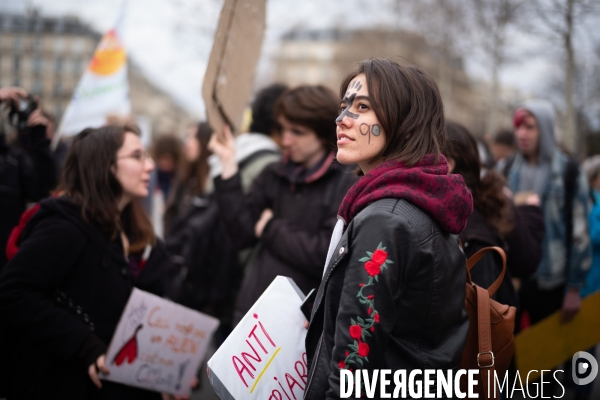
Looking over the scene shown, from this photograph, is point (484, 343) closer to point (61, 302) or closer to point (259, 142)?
point (61, 302)

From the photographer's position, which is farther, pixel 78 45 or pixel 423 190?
pixel 78 45

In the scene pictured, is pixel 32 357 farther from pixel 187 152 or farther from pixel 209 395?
pixel 187 152

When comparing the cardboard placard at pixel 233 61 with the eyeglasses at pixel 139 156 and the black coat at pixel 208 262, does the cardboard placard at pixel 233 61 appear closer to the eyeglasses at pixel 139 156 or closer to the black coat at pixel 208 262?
the eyeglasses at pixel 139 156

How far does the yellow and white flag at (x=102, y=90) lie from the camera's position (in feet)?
17.9

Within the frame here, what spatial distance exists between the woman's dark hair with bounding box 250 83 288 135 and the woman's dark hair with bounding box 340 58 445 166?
2.80 metres

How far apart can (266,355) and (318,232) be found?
4.12 ft

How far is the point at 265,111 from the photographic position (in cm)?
466

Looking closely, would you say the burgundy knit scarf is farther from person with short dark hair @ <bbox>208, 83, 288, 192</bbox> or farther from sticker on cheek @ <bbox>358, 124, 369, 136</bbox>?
person with short dark hair @ <bbox>208, 83, 288, 192</bbox>

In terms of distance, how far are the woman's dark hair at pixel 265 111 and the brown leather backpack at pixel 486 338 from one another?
2941 mm

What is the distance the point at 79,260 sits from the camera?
104 inches

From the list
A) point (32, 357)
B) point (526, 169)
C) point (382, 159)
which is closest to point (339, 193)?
point (382, 159)

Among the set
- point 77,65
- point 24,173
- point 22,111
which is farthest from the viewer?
point 77,65

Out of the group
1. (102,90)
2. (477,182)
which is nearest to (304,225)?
(477,182)

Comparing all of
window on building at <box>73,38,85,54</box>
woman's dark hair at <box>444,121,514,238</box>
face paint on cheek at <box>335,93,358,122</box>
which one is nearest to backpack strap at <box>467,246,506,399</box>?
face paint on cheek at <box>335,93,358,122</box>
